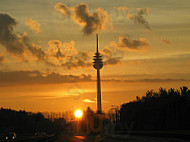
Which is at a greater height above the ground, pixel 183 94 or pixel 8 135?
pixel 183 94

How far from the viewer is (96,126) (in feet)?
591

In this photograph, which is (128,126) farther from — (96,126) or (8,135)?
(8,135)

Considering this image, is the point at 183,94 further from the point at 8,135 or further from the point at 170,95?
the point at 8,135

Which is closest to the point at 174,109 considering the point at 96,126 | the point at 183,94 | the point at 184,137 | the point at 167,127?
the point at 167,127

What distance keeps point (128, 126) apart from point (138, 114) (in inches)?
263

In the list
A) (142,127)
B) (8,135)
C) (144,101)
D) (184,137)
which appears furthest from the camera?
(144,101)

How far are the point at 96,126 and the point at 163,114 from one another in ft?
176

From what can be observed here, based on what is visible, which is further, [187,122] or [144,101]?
[144,101]

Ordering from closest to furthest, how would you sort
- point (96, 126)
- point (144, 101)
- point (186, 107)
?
Answer: point (186, 107) < point (96, 126) < point (144, 101)

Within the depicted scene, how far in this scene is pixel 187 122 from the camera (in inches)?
4296

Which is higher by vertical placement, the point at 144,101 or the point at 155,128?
the point at 144,101

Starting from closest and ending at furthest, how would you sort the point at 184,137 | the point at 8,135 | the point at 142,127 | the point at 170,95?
the point at 184,137
the point at 8,135
the point at 142,127
the point at 170,95

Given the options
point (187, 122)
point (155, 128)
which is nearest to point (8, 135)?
point (187, 122)

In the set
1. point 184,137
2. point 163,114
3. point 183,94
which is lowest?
point 184,137
